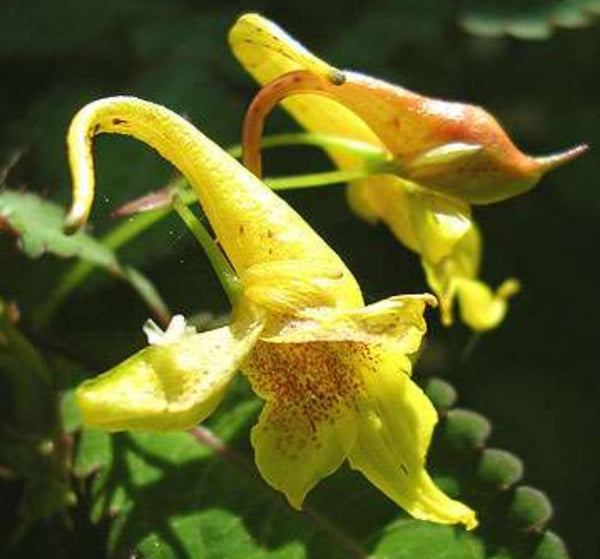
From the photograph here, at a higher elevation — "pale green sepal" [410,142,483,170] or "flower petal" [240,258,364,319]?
"flower petal" [240,258,364,319]

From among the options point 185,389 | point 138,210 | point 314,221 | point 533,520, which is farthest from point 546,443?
point 185,389

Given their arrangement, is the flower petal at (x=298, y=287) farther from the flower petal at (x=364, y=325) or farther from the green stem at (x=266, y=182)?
the green stem at (x=266, y=182)

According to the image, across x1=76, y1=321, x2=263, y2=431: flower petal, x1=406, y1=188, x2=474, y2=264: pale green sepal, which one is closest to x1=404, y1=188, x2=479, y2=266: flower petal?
x1=406, y1=188, x2=474, y2=264: pale green sepal

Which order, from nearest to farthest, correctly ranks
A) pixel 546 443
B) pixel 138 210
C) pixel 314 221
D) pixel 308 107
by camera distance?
1. pixel 138 210
2. pixel 308 107
3. pixel 314 221
4. pixel 546 443

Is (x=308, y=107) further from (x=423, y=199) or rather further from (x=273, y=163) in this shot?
(x=273, y=163)

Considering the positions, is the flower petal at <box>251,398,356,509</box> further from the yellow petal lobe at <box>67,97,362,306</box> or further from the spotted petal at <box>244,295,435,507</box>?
the yellow petal lobe at <box>67,97,362,306</box>

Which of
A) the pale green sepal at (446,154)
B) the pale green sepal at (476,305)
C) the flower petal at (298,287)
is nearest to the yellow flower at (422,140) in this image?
Result: the pale green sepal at (446,154)

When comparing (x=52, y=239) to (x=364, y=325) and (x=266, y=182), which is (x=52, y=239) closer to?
(x=266, y=182)
